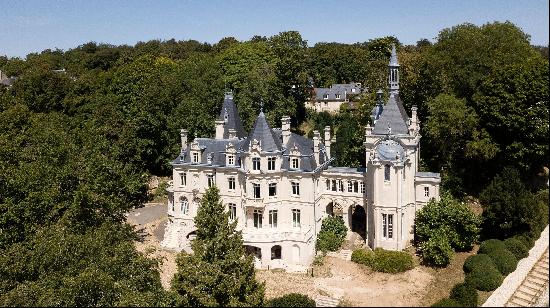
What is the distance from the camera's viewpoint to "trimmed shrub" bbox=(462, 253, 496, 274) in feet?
113

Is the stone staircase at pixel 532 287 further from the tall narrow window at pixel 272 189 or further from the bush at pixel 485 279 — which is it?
the tall narrow window at pixel 272 189

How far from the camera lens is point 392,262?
39.5 meters

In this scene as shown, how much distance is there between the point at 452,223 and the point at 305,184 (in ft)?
39.3

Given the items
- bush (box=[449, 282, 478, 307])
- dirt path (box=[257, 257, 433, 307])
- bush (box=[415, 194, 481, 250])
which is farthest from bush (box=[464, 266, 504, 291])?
bush (box=[415, 194, 481, 250])

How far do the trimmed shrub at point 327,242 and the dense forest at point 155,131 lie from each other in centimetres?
1111

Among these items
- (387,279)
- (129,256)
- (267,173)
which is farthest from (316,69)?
(129,256)

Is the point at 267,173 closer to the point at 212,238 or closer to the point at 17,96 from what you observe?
the point at 212,238

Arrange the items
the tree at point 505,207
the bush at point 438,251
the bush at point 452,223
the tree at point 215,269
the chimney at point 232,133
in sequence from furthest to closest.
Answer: the chimney at point 232,133 → the bush at point 452,223 → the bush at point 438,251 → the tree at point 505,207 → the tree at point 215,269

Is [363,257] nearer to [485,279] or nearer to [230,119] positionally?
[485,279]

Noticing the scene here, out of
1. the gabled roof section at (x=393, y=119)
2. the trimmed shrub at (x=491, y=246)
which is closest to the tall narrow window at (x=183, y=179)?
the gabled roof section at (x=393, y=119)

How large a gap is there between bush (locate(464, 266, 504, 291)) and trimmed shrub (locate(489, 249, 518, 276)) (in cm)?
46

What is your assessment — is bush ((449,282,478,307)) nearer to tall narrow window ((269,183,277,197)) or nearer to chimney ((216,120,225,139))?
tall narrow window ((269,183,277,197))

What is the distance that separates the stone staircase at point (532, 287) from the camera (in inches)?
1024

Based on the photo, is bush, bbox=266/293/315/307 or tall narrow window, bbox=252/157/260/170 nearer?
bush, bbox=266/293/315/307
